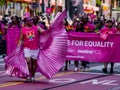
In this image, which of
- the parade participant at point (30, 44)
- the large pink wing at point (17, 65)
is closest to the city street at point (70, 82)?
the large pink wing at point (17, 65)

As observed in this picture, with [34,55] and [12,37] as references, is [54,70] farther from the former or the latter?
[12,37]

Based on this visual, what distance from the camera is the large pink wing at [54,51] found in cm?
1534

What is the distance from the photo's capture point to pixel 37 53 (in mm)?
15109

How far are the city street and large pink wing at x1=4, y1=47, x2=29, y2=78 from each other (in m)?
0.24

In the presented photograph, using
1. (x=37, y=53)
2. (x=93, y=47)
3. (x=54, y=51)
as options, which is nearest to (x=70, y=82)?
(x=54, y=51)

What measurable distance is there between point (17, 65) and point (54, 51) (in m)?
1.13

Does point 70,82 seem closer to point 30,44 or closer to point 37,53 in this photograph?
point 37,53

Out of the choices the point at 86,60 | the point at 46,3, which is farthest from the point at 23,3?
the point at 86,60

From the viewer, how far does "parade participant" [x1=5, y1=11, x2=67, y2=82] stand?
15.1 metres

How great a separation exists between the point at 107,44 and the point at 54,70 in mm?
4141

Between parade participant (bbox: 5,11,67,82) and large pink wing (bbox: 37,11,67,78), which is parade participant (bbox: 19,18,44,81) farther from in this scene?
large pink wing (bbox: 37,11,67,78)

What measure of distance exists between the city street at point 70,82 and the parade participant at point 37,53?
0.35m

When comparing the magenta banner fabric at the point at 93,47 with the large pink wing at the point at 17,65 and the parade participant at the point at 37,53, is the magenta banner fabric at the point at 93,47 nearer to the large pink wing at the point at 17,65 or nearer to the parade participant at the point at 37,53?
the parade participant at the point at 37,53

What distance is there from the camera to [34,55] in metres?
15.0
